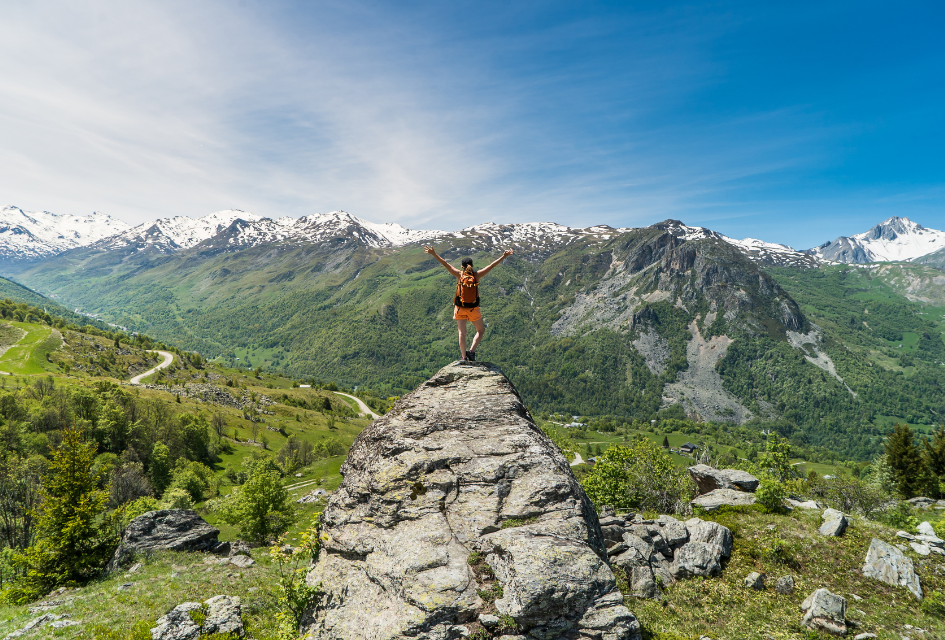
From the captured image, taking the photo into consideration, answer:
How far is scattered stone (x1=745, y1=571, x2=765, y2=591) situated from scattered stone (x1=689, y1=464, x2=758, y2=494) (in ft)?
71.4

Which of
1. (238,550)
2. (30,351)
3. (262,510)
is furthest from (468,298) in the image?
(30,351)

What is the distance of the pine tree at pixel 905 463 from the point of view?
60.4m

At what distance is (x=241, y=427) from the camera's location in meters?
150

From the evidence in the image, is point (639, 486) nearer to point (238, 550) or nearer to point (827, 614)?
point (827, 614)

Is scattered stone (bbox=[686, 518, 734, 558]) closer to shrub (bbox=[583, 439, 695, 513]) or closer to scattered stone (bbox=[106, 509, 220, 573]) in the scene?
shrub (bbox=[583, 439, 695, 513])

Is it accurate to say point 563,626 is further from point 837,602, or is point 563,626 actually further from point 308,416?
point 308,416

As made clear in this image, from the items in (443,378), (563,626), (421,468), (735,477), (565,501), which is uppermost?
(443,378)

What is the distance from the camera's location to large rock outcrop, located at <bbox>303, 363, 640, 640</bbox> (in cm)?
1266

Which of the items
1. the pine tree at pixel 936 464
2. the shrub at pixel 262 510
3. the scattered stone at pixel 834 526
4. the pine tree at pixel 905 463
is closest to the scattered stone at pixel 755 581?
the scattered stone at pixel 834 526

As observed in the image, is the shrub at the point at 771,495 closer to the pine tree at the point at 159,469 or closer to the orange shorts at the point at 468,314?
the orange shorts at the point at 468,314

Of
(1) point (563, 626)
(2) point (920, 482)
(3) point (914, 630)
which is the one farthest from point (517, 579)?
(2) point (920, 482)

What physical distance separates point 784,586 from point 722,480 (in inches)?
921

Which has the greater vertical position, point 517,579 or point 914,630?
point 517,579

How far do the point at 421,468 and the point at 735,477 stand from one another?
4409 cm
